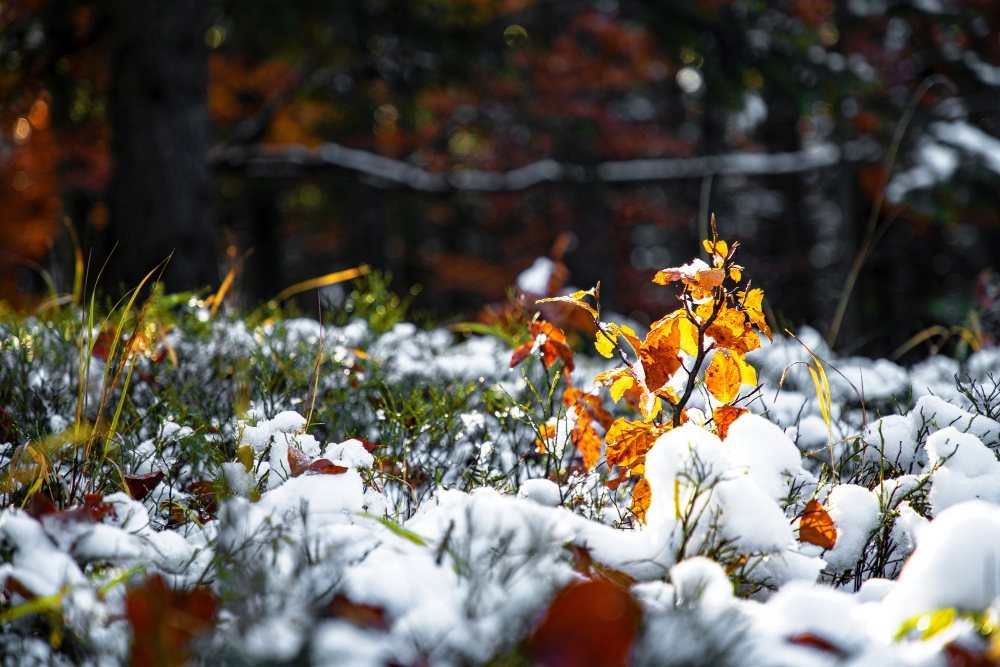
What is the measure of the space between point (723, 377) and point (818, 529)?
36 centimetres

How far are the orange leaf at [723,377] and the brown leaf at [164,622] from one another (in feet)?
3.24

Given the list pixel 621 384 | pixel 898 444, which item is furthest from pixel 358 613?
pixel 898 444

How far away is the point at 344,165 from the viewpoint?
28.1ft

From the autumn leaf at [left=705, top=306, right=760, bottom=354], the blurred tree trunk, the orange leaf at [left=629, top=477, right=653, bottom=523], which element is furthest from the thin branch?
the orange leaf at [left=629, top=477, right=653, bottom=523]

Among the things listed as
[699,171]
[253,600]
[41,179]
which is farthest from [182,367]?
[41,179]

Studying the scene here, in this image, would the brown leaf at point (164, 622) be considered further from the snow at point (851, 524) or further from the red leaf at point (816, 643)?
the snow at point (851, 524)

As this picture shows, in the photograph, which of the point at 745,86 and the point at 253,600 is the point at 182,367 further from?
the point at 745,86

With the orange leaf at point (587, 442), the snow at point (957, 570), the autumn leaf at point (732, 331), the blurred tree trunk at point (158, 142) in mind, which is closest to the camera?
the snow at point (957, 570)

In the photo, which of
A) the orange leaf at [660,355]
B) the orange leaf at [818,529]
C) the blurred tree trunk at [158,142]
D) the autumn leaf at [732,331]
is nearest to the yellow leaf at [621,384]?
the orange leaf at [660,355]

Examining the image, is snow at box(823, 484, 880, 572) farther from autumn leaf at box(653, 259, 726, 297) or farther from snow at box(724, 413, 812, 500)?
autumn leaf at box(653, 259, 726, 297)

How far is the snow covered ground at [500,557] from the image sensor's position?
775 mm

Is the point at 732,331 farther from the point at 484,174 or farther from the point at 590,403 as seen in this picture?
the point at 484,174

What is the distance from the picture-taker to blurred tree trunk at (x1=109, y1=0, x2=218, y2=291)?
516 centimetres

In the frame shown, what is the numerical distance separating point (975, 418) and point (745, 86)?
21.5 feet
